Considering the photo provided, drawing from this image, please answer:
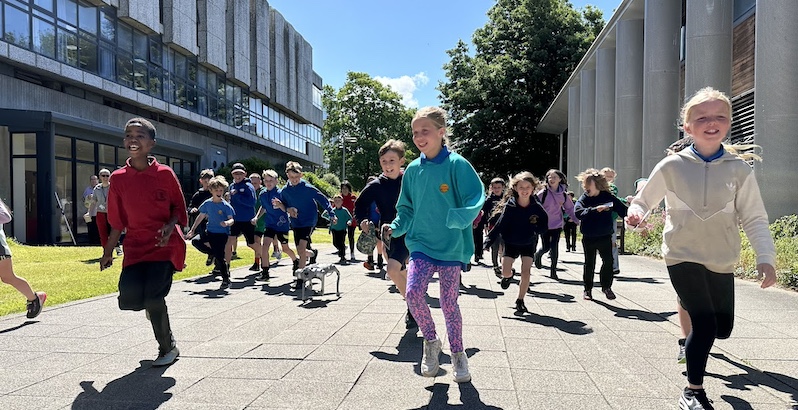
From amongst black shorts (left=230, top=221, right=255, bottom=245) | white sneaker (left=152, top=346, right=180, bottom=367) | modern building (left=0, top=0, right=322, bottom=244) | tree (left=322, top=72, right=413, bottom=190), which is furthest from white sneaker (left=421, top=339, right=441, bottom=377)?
tree (left=322, top=72, right=413, bottom=190)

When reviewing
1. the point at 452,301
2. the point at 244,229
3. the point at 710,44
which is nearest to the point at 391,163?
the point at 452,301

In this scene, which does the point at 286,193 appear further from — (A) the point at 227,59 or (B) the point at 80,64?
(A) the point at 227,59

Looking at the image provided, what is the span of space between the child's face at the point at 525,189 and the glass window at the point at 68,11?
66.9 ft

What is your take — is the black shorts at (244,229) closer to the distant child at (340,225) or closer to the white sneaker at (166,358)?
the distant child at (340,225)

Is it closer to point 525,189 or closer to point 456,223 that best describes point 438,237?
point 456,223

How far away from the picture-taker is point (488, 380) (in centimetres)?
390

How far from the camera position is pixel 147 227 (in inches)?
176

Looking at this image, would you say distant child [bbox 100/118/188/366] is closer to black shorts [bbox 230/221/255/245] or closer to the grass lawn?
the grass lawn

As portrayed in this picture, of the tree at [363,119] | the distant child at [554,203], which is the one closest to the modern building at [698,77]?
the distant child at [554,203]

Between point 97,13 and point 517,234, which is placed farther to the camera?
point 97,13

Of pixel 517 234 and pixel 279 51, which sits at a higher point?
pixel 279 51

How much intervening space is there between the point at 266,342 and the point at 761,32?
38.5 ft

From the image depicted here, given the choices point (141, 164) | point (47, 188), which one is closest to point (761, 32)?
point (141, 164)

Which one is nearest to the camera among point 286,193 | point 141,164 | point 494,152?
point 141,164
